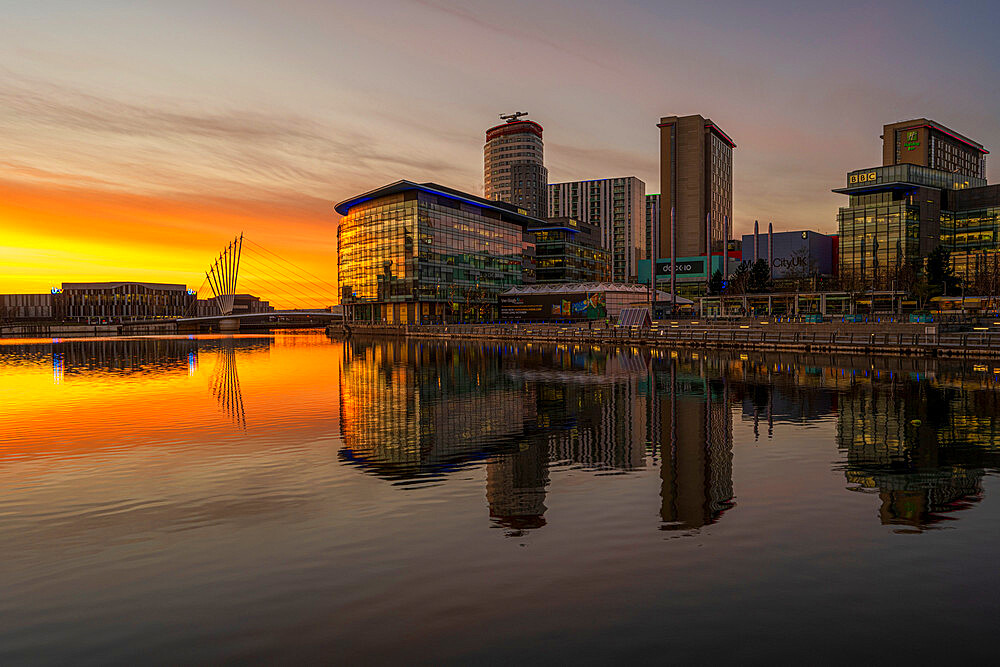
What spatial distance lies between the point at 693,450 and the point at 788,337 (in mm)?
52113

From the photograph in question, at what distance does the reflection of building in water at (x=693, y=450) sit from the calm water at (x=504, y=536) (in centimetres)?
11

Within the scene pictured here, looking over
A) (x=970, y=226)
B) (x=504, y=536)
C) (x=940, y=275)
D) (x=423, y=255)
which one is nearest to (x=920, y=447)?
(x=504, y=536)

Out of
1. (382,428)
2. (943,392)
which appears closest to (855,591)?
(382,428)

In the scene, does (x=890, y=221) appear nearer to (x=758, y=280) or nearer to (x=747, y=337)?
(x=758, y=280)

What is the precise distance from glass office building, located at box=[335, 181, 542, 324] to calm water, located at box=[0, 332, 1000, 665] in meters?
115

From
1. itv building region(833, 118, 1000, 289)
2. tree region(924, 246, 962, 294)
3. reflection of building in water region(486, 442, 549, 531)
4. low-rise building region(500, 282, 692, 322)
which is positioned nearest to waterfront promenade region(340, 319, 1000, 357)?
low-rise building region(500, 282, 692, 322)

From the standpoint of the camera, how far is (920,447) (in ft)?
60.0

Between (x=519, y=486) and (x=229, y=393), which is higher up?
(x=519, y=486)

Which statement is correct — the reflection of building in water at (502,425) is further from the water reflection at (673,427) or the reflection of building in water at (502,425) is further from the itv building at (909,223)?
the itv building at (909,223)

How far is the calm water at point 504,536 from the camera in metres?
7.41

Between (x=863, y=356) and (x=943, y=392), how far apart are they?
84.0 ft

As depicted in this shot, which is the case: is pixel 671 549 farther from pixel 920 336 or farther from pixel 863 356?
pixel 920 336

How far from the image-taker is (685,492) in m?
13.8

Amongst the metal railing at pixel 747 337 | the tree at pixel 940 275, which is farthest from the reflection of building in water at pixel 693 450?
the tree at pixel 940 275
